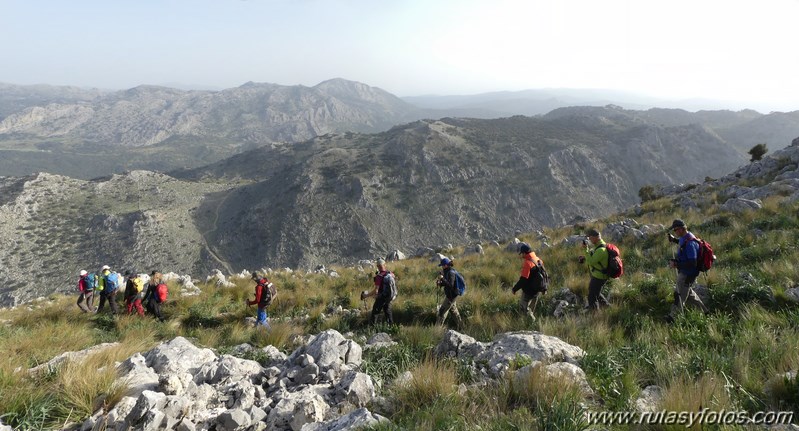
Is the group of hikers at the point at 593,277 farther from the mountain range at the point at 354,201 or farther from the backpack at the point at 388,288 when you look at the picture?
the mountain range at the point at 354,201

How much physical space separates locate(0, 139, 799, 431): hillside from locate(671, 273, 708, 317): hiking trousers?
412mm

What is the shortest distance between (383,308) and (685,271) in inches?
271

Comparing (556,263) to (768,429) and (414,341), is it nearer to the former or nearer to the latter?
(414,341)

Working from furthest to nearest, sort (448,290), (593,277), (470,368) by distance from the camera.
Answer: (448,290), (593,277), (470,368)

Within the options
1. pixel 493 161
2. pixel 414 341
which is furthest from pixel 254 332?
pixel 493 161

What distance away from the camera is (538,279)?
8.07m

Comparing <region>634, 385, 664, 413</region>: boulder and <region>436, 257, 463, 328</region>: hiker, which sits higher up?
<region>634, 385, 664, 413</region>: boulder

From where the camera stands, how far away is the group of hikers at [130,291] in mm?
10797

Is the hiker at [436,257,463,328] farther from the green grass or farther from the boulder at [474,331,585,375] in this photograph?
the boulder at [474,331,585,375]

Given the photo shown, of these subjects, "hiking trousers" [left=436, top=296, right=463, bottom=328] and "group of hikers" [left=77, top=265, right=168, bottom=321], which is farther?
"group of hikers" [left=77, top=265, right=168, bottom=321]

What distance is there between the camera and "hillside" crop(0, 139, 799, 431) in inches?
126

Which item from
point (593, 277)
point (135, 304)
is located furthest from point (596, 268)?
point (135, 304)

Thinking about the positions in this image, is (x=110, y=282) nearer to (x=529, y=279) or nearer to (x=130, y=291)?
(x=130, y=291)

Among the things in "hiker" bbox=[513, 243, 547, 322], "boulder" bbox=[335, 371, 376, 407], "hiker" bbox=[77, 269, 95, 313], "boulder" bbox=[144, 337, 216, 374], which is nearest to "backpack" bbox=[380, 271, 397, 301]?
"hiker" bbox=[513, 243, 547, 322]
